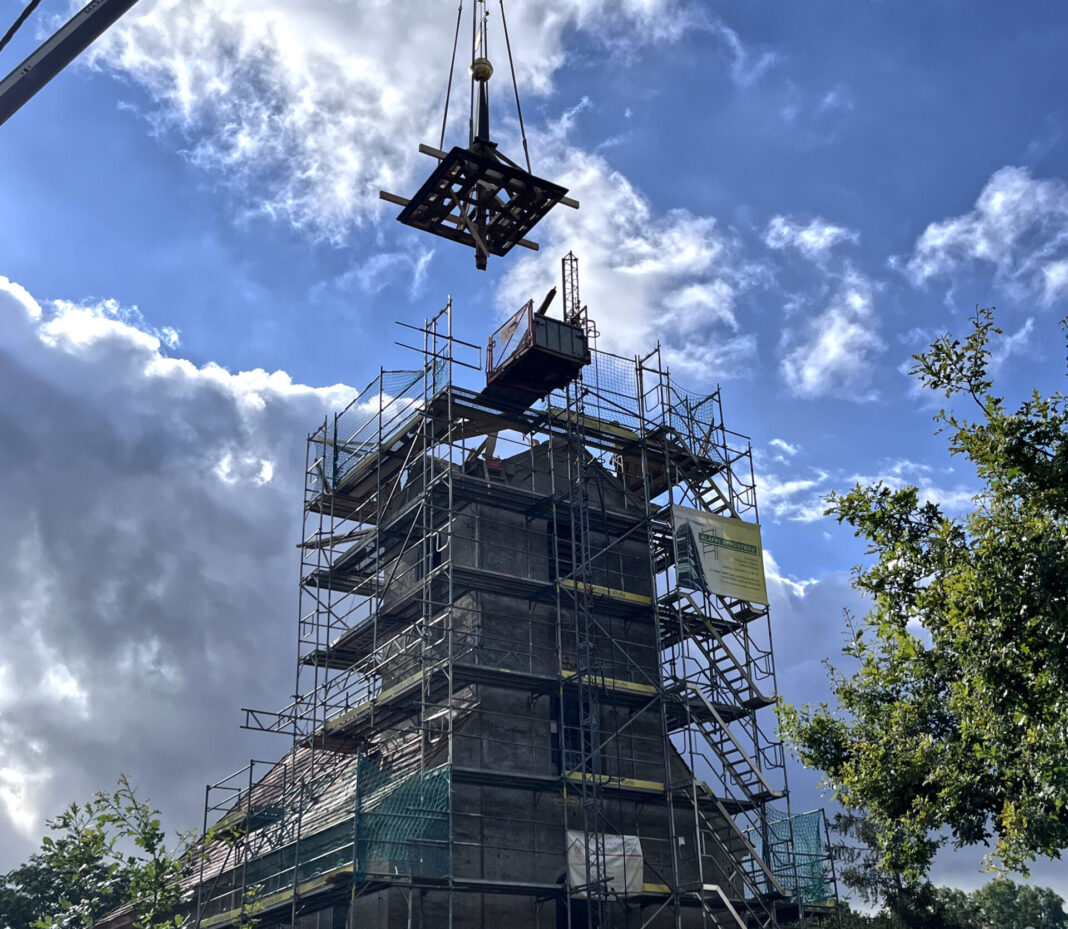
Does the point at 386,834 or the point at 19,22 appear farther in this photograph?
the point at 386,834

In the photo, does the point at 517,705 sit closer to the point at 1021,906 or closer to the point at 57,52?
the point at 57,52

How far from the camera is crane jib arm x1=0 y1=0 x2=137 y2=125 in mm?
10531

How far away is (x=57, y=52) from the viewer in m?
10.7

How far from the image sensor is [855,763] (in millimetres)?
20297

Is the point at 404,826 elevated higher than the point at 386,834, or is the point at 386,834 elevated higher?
the point at 404,826

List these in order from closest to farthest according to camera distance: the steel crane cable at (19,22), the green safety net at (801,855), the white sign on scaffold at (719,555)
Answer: the steel crane cable at (19,22)
the green safety net at (801,855)
the white sign on scaffold at (719,555)

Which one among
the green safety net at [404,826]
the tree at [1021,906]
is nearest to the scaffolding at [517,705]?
the green safety net at [404,826]

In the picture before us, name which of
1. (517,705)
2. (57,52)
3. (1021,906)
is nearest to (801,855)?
(517,705)

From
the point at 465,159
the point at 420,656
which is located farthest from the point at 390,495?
the point at 465,159

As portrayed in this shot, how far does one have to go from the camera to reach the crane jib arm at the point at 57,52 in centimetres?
1053

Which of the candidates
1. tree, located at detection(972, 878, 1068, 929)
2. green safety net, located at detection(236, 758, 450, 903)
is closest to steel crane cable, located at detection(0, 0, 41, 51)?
green safety net, located at detection(236, 758, 450, 903)

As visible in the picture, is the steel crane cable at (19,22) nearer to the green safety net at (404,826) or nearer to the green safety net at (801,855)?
the green safety net at (404,826)

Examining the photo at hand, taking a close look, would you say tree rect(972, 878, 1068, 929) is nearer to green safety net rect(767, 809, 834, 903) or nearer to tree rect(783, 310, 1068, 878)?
green safety net rect(767, 809, 834, 903)

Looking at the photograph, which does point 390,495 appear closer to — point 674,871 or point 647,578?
point 647,578
